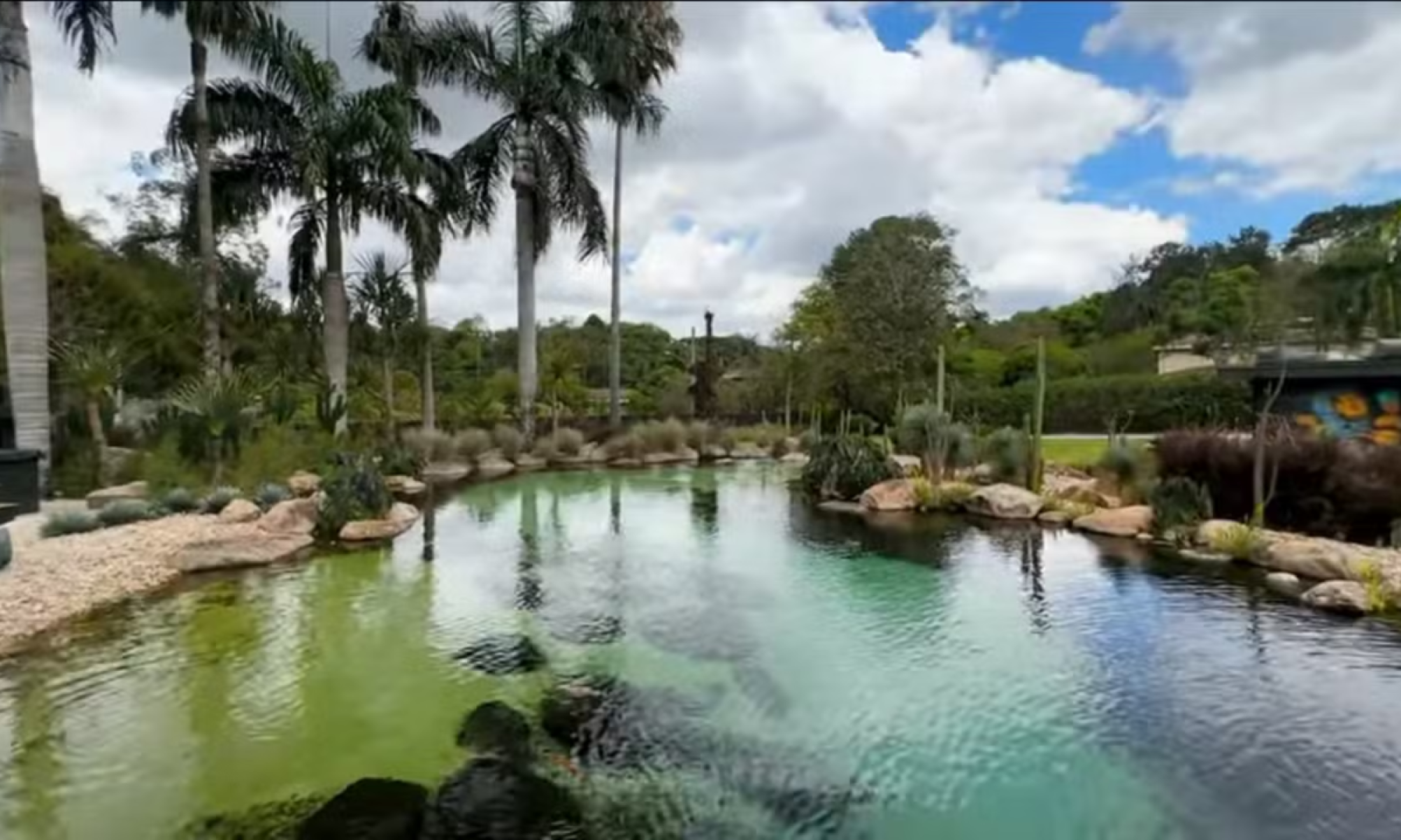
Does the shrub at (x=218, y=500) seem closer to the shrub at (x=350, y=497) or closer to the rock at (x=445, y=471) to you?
the shrub at (x=350, y=497)

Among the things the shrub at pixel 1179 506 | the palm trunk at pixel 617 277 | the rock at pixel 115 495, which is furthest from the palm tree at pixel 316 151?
the shrub at pixel 1179 506

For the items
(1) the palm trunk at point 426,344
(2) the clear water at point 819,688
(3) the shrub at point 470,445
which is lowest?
(2) the clear water at point 819,688

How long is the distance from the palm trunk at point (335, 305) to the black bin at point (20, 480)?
6.84m

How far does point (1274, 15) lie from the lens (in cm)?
824

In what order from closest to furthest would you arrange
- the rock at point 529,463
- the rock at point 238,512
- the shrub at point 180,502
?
1. the rock at point 238,512
2. the shrub at point 180,502
3. the rock at point 529,463

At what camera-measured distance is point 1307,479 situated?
1008 centimetres

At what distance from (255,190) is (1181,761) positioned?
64.0 ft

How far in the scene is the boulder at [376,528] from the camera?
10492 mm

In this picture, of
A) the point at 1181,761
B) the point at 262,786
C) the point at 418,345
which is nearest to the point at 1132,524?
the point at 1181,761

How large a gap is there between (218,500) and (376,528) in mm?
2546

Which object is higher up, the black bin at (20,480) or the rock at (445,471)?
the black bin at (20,480)

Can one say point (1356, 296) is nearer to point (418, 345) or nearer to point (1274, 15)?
point (1274, 15)

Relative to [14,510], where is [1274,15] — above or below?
above

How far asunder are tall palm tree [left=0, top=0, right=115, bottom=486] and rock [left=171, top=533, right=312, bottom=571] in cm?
505
